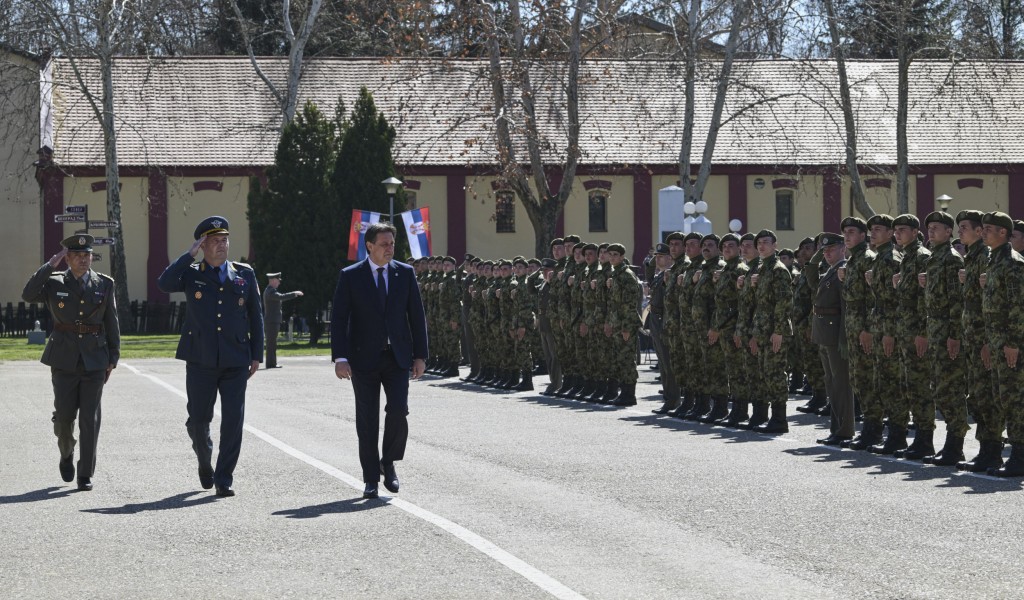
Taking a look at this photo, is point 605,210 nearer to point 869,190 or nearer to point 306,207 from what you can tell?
point 869,190

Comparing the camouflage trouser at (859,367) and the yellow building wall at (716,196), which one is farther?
the yellow building wall at (716,196)

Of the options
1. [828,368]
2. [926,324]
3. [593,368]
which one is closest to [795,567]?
[926,324]

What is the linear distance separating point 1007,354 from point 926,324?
1.31 m

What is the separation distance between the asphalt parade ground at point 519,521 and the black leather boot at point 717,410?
865 mm

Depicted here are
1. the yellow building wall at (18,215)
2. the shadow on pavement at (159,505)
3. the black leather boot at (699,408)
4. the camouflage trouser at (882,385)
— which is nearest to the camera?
the shadow on pavement at (159,505)

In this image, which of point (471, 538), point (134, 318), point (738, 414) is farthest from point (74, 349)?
point (134, 318)

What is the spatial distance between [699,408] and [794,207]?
131ft

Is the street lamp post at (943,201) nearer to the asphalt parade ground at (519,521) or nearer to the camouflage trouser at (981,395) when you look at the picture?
the asphalt parade ground at (519,521)

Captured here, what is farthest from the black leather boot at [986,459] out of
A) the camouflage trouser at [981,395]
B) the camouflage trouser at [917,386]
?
the camouflage trouser at [917,386]

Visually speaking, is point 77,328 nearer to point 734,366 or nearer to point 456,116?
point 734,366

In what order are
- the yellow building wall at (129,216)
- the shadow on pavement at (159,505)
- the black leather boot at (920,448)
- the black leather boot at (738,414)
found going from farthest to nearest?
the yellow building wall at (129,216), the black leather boot at (738,414), the black leather boot at (920,448), the shadow on pavement at (159,505)

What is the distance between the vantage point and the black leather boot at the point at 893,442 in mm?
13805

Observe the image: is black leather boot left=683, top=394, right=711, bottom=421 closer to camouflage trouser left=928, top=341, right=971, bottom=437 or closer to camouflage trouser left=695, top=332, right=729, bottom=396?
camouflage trouser left=695, top=332, right=729, bottom=396

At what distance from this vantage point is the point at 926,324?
13.5 meters
